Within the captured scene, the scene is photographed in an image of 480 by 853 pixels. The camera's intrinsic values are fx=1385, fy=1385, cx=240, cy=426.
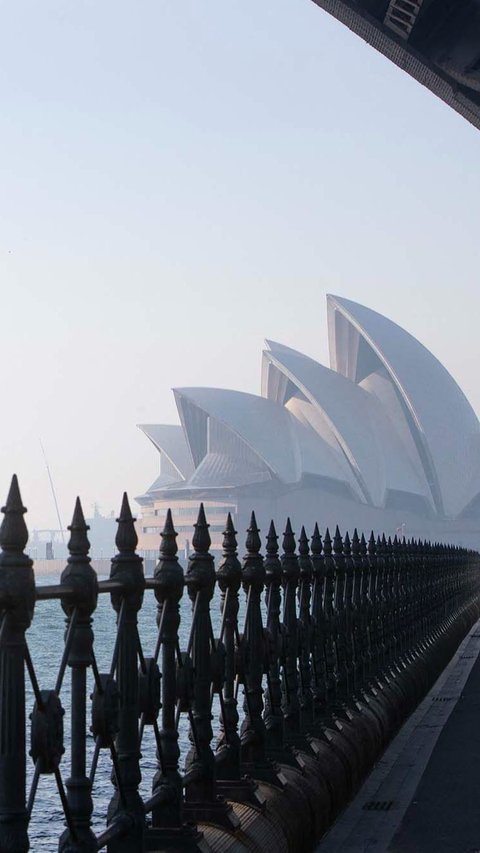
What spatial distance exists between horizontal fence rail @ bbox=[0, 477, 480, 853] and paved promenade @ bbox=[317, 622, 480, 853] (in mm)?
121

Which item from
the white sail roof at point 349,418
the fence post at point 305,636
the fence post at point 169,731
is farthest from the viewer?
the white sail roof at point 349,418

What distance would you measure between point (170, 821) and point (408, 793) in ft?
8.44

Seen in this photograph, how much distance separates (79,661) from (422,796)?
11.5ft

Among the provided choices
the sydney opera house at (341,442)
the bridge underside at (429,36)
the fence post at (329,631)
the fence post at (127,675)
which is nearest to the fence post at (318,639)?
the fence post at (329,631)

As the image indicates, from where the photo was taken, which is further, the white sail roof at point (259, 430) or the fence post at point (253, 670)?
the white sail roof at point (259, 430)

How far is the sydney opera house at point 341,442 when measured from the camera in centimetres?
9956

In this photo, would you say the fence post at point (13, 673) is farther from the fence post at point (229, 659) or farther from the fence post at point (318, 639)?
the fence post at point (318, 639)

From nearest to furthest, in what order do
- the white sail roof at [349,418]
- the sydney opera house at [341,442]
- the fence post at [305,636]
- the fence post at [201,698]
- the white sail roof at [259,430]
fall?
the fence post at [201,698] → the fence post at [305,636] → the sydney opera house at [341,442] → the white sail roof at [349,418] → the white sail roof at [259,430]

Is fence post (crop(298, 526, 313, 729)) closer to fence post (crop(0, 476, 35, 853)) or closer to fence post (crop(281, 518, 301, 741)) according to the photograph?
fence post (crop(281, 518, 301, 741))

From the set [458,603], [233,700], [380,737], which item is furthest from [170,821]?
[458,603]

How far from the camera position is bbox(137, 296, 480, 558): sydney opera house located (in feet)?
327

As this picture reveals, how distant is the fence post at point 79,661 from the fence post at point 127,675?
15.5 inches

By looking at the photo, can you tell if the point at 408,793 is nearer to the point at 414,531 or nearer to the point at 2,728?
the point at 2,728

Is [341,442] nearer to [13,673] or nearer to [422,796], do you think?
[422,796]
